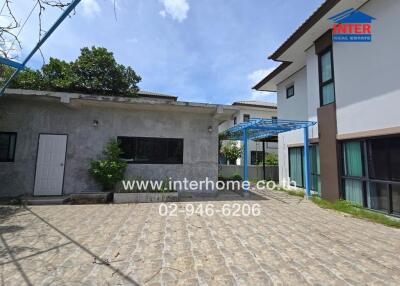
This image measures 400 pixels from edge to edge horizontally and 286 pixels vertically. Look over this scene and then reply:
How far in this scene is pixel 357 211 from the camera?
642cm

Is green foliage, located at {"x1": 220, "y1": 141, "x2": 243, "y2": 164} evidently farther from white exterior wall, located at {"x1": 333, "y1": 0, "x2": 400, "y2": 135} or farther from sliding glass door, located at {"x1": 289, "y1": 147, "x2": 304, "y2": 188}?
white exterior wall, located at {"x1": 333, "y1": 0, "x2": 400, "y2": 135}

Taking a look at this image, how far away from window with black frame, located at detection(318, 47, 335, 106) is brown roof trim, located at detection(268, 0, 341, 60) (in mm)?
1191

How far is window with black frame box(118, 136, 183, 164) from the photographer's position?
8477 millimetres

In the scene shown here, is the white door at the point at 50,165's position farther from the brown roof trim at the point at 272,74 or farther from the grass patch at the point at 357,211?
the brown roof trim at the point at 272,74

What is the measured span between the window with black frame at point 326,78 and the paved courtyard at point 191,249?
451cm

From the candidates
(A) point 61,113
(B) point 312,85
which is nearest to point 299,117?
(B) point 312,85

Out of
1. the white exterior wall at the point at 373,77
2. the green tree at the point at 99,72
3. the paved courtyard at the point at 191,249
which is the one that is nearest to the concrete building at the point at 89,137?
the paved courtyard at the point at 191,249

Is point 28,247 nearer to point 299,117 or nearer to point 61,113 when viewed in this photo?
point 61,113

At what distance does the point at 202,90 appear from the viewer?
15.4 m

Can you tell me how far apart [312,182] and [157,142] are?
7.00m

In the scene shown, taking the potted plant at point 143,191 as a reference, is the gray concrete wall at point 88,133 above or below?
above

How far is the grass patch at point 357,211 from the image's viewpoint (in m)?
5.51

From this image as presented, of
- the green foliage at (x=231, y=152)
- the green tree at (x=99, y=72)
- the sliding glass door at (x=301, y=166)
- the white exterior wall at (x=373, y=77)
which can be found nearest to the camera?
the white exterior wall at (x=373, y=77)

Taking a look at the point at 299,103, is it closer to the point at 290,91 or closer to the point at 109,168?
the point at 290,91
